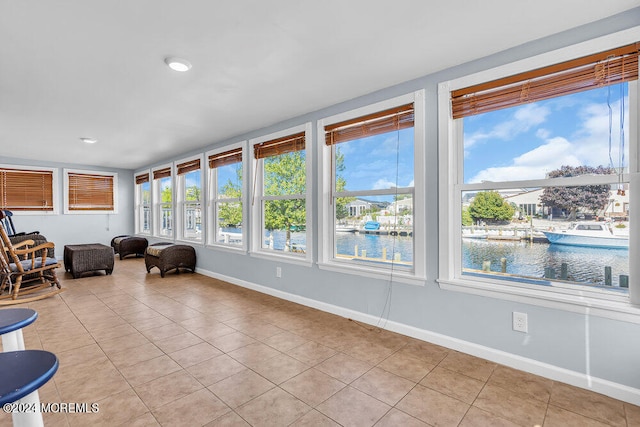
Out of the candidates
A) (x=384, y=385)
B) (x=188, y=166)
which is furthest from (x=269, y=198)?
(x=384, y=385)

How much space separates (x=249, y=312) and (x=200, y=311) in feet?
1.81

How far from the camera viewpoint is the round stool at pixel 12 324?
4.28 ft

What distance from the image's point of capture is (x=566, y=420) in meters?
1.70

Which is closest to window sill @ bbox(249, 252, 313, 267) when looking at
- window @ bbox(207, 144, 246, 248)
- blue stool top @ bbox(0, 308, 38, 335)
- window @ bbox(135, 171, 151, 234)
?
window @ bbox(207, 144, 246, 248)

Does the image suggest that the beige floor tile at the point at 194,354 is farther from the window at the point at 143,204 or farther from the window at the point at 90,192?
the window at the point at 90,192

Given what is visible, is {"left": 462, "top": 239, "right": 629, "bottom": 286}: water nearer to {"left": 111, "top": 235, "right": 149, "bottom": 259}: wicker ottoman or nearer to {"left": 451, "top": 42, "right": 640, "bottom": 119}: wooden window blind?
{"left": 451, "top": 42, "right": 640, "bottom": 119}: wooden window blind

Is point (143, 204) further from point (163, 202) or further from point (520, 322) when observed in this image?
point (520, 322)

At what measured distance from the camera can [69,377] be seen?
6.92 feet

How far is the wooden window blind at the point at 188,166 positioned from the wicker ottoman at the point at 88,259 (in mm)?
1856

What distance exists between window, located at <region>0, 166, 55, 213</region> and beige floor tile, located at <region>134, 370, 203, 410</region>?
692 cm

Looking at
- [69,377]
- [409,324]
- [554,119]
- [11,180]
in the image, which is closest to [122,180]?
[11,180]

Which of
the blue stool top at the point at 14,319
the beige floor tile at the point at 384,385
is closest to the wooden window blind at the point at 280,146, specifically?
the beige floor tile at the point at 384,385

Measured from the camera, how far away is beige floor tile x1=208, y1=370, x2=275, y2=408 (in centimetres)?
188

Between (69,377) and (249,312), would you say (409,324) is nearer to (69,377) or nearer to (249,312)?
(249,312)
